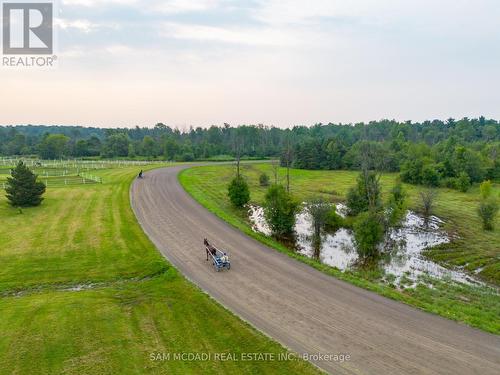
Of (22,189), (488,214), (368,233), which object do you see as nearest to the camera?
(368,233)

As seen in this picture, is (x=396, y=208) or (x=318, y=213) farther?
(x=396, y=208)

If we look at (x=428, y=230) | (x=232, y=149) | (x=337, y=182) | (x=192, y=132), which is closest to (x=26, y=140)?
(x=192, y=132)

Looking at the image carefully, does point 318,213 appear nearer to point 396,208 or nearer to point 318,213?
point 318,213

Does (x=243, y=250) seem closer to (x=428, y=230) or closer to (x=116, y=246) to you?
(x=116, y=246)

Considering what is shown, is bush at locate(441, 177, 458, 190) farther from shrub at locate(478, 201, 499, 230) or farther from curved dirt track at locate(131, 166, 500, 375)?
curved dirt track at locate(131, 166, 500, 375)

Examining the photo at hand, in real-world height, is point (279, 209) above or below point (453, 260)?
above

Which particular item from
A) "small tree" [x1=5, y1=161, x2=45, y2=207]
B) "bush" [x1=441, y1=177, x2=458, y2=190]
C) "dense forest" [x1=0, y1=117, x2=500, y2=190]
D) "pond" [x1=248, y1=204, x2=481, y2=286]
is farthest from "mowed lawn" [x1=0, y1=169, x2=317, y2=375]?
"bush" [x1=441, y1=177, x2=458, y2=190]

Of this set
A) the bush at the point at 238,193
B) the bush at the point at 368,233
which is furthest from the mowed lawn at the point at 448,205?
the bush at the point at 368,233

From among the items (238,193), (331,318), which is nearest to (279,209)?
(238,193)
